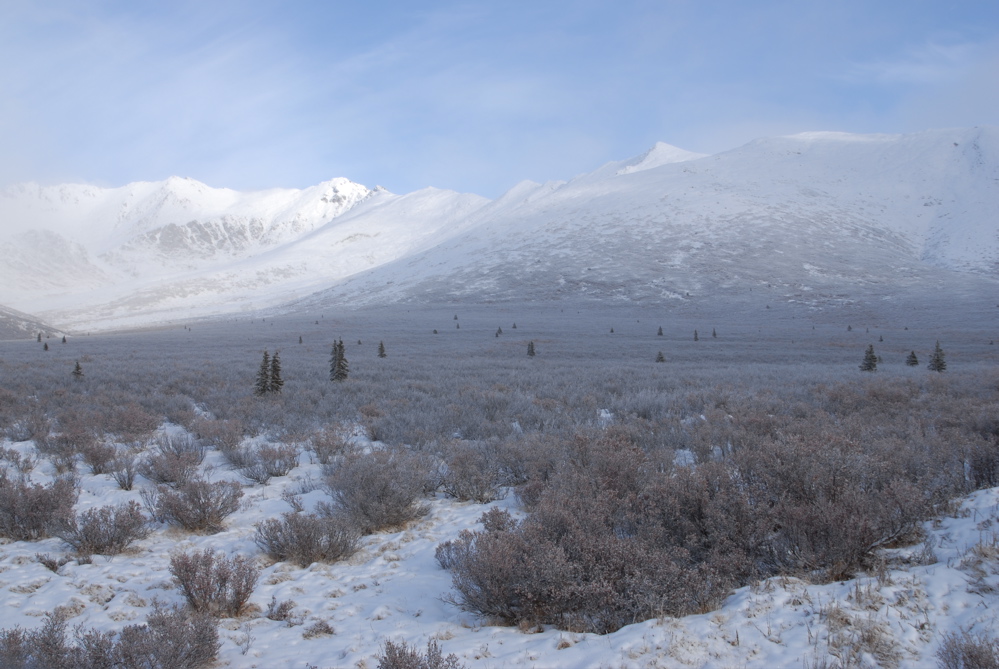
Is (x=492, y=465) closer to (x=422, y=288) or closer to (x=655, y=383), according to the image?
(x=655, y=383)

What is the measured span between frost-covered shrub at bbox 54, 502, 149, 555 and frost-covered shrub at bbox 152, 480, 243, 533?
40 centimetres

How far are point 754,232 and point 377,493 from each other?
10640cm

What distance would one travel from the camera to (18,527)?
6074 mm

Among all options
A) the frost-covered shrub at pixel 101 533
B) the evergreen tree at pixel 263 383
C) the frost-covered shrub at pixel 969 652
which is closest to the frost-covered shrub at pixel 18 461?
the frost-covered shrub at pixel 101 533

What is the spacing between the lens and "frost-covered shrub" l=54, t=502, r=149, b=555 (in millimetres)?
5754

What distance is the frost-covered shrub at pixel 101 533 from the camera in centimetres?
575

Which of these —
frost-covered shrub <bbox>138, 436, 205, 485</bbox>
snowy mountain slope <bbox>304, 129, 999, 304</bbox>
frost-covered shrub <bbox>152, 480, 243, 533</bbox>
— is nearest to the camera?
frost-covered shrub <bbox>152, 480, 243, 533</bbox>

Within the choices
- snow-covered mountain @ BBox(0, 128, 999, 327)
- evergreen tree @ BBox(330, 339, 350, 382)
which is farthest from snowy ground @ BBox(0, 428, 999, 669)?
snow-covered mountain @ BBox(0, 128, 999, 327)

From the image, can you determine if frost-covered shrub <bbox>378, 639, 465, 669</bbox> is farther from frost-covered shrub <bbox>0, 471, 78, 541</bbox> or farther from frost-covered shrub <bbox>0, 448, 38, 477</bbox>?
frost-covered shrub <bbox>0, 448, 38, 477</bbox>

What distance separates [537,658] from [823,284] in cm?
8537

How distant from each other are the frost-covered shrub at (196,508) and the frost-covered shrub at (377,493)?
1303mm

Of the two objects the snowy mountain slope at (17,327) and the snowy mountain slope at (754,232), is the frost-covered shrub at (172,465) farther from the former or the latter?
the snowy mountain slope at (754,232)

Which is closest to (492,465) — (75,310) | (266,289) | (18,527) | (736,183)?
(18,527)

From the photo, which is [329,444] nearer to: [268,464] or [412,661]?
[268,464]
